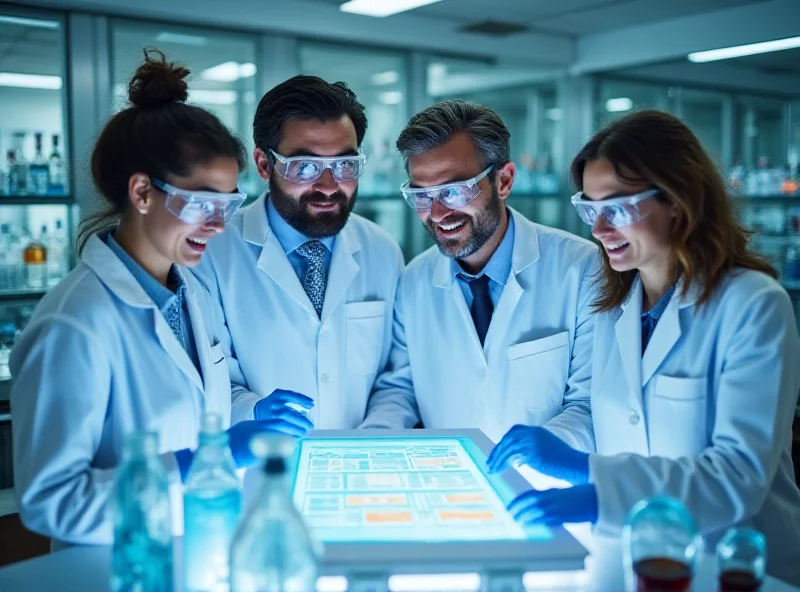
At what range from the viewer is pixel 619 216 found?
1658 millimetres

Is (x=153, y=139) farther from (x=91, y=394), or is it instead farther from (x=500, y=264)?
(x=500, y=264)

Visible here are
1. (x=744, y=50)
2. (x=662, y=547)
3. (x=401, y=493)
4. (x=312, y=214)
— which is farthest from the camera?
(x=744, y=50)

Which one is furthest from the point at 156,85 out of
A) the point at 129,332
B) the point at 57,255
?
the point at 57,255

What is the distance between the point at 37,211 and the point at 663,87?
4.16m

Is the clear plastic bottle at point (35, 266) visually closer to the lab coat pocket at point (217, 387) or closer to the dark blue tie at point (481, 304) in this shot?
the lab coat pocket at point (217, 387)

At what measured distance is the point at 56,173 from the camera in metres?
3.71

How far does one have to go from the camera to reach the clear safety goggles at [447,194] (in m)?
2.13

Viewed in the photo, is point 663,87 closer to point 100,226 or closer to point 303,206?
point 303,206

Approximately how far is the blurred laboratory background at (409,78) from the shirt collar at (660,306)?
195 centimetres

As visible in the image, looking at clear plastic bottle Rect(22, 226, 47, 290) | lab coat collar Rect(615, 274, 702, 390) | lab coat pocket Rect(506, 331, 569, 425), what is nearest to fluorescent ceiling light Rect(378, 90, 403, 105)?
clear plastic bottle Rect(22, 226, 47, 290)

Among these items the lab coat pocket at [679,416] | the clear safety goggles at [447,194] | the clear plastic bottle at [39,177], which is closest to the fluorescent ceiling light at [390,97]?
the clear plastic bottle at [39,177]

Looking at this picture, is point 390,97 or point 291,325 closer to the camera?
point 291,325

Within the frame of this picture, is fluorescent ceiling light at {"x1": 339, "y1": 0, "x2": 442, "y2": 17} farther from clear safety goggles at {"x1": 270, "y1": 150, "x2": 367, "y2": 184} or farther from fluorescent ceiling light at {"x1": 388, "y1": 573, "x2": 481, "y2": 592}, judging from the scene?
fluorescent ceiling light at {"x1": 388, "y1": 573, "x2": 481, "y2": 592}

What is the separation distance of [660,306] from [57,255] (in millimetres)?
3065
